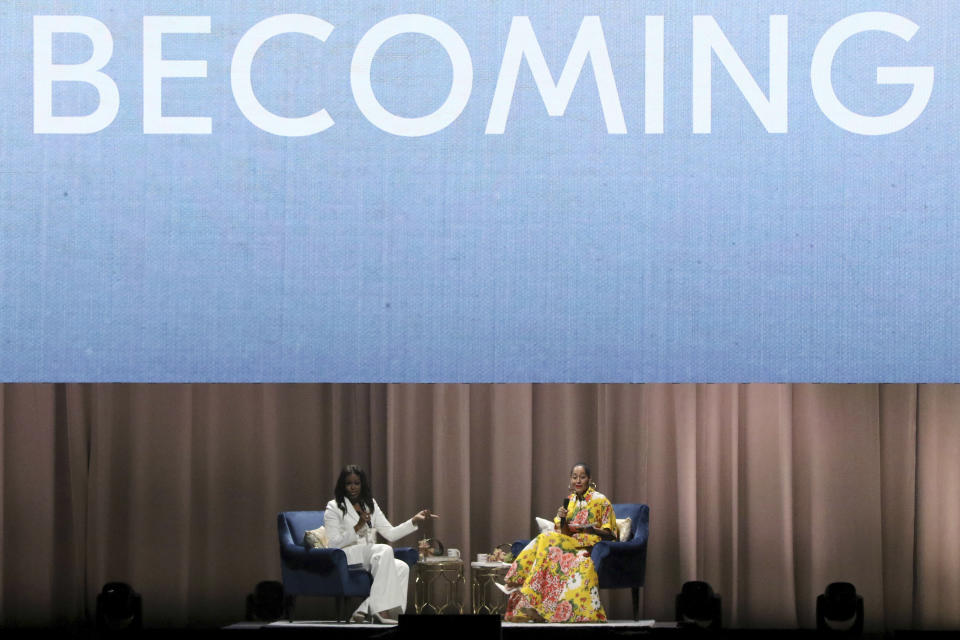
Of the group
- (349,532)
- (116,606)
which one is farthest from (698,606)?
(116,606)

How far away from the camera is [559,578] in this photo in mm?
6703

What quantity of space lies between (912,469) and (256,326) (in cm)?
607

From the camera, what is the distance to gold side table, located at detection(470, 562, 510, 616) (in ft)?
22.9

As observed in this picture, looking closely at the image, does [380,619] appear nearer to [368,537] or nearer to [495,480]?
[368,537]

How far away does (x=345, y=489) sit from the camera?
6.98 m

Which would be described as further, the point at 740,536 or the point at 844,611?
the point at 740,536

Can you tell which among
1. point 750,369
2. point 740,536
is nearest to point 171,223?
Result: point 750,369

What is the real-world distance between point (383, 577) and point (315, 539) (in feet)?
1.59

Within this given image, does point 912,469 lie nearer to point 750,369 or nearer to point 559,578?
point 559,578

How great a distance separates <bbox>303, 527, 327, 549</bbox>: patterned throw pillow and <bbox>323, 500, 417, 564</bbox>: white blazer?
9cm

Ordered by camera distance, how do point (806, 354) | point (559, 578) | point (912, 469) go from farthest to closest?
point (912, 469) < point (559, 578) < point (806, 354)

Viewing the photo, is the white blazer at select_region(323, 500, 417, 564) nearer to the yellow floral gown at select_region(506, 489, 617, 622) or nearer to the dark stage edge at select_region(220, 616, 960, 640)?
the dark stage edge at select_region(220, 616, 960, 640)

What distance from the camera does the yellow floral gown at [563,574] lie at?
6688 millimetres

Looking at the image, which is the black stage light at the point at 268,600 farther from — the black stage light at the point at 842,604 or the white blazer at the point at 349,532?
the black stage light at the point at 842,604
